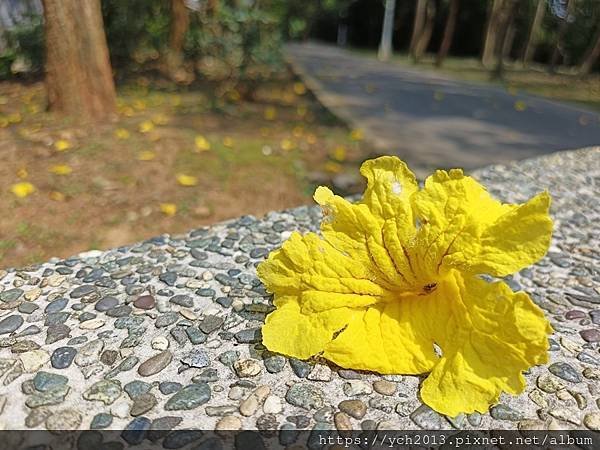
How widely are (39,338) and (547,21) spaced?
2960cm

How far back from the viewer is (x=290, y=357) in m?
2.07

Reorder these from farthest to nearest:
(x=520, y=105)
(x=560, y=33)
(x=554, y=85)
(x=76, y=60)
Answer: (x=560, y=33) < (x=554, y=85) < (x=520, y=105) < (x=76, y=60)

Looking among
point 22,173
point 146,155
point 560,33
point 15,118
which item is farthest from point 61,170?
point 560,33

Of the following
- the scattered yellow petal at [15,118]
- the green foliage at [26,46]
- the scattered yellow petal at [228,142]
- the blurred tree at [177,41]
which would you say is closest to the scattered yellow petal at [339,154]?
the scattered yellow petal at [228,142]

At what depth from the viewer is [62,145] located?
488cm

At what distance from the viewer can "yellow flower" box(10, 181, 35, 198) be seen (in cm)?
403

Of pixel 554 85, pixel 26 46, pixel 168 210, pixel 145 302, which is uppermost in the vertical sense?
pixel 26 46

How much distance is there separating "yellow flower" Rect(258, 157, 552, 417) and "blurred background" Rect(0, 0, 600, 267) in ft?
7.10

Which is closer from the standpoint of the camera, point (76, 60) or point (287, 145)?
point (76, 60)

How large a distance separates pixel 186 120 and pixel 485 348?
5.71 m

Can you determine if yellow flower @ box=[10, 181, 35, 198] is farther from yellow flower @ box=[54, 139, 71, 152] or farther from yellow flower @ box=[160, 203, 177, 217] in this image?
yellow flower @ box=[160, 203, 177, 217]

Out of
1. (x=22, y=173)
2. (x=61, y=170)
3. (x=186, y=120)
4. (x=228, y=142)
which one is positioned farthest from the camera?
(x=186, y=120)

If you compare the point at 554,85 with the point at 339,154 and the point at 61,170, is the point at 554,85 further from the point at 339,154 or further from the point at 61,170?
the point at 61,170

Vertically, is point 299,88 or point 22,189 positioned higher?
point 22,189
